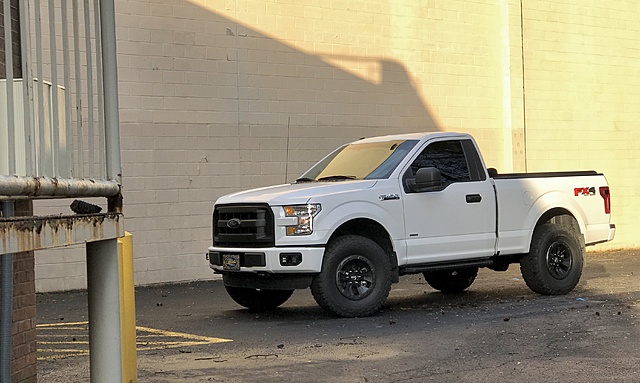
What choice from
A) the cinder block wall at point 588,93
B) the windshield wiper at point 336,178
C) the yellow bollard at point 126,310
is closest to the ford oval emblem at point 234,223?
the windshield wiper at point 336,178

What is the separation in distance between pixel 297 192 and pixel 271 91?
576cm

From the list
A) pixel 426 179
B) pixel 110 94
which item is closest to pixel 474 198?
pixel 426 179

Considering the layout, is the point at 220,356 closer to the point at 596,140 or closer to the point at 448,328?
the point at 448,328

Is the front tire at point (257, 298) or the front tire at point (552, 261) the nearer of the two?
the front tire at point (257, 298)

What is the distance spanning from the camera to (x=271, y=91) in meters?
16.5

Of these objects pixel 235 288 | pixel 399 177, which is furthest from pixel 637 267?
pixel 235 288

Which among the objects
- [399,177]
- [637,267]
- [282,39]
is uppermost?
[282,39]

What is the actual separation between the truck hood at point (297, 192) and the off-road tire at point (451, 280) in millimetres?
2637

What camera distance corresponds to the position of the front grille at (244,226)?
10828mm

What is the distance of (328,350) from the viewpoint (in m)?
8.77

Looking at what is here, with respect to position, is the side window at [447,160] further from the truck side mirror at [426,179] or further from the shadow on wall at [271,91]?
the shadow on wall at [271,91]

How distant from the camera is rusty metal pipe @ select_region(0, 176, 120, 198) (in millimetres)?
3575

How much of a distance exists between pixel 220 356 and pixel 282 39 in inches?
353

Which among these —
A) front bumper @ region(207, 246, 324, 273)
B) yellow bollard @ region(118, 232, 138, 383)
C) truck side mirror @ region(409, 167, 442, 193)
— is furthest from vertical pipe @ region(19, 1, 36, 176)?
truck side mirror @ region(409, 167, 442, 193)
